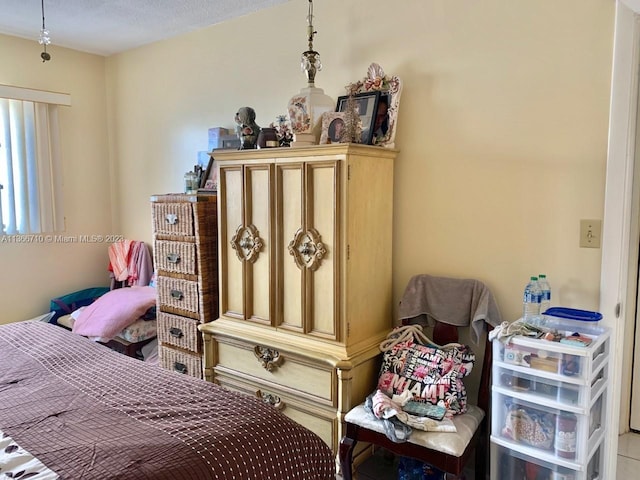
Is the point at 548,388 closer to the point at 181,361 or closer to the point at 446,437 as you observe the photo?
the point at 446,437

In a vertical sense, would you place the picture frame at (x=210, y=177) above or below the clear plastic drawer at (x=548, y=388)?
above

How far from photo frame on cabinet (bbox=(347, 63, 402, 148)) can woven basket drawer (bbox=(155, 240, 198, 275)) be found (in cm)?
119

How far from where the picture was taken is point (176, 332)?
293 cm

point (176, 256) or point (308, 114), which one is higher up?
point (308, 114)

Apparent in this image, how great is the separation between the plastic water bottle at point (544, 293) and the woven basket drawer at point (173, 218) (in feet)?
5.89

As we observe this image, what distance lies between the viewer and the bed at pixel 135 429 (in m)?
1.24

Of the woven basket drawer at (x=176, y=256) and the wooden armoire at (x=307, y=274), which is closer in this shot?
the wooden armoire at (x=307, y=274)

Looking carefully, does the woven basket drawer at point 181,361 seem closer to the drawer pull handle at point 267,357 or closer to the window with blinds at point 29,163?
the drawer pull handle at point 267,357

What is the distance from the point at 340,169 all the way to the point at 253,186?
526 mm

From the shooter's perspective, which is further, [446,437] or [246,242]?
[246,242]

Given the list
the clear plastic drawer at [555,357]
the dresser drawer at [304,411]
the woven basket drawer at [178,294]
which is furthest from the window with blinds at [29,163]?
the clear plastic drawer at [555,357]

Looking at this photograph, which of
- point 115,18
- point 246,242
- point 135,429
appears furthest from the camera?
point 115,18

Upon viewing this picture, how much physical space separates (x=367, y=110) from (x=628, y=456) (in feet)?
6.66

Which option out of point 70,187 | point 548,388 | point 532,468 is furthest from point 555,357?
point 70,187
